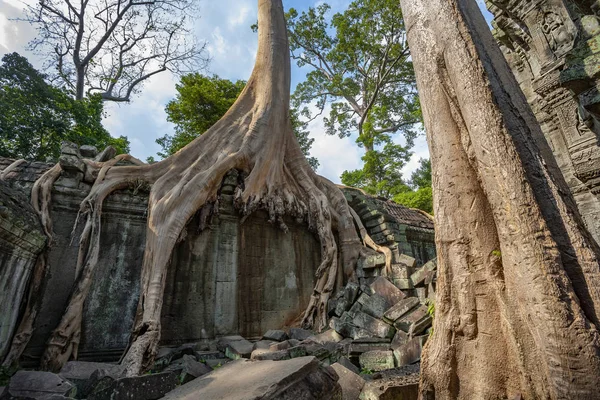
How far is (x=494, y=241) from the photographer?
5.67 ft

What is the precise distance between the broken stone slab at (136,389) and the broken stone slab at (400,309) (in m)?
2.57

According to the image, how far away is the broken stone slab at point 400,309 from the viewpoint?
3.70 metres

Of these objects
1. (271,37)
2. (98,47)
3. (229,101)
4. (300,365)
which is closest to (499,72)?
(300,365)

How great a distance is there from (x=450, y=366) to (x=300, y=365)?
33.0 inches

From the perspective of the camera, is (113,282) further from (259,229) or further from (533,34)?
(533,34)

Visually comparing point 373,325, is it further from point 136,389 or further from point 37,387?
point 37,387

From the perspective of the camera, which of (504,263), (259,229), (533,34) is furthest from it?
(259,229)

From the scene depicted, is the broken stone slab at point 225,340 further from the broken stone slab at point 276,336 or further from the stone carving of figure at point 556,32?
the stone carving of figure at point 556,32

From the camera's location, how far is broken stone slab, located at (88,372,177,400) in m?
1.84

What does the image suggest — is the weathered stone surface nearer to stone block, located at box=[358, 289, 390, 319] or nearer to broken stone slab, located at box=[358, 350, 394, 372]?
broken stone slab, located at box=[358, 350, 394, 372]

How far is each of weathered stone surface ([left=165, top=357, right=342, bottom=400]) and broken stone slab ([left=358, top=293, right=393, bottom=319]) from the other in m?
2.27

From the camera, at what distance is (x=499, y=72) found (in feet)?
6.50

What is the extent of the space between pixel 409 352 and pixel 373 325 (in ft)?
2.47

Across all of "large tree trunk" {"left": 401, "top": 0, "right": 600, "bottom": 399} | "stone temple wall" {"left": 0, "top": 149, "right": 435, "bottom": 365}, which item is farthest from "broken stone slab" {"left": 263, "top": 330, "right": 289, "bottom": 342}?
"large tree trunk" {"left": 401, "top": 0, "right": 600, "bottom": 399}
